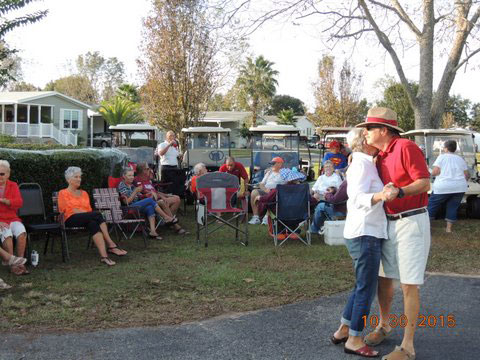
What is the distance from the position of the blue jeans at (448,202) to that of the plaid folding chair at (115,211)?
15.6 ft

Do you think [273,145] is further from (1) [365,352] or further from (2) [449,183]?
(1) [365,352]

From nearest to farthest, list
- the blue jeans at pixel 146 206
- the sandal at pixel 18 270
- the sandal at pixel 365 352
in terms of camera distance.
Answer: the sandal at pixel 365 352
the sandal at pixel 18 270
the blue jeans at pixel 146 206

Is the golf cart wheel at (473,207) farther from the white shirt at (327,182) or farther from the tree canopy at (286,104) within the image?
the tree canopy at (286,104)

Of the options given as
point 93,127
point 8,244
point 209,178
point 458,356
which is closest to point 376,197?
point 458,356

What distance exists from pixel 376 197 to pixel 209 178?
197 inches

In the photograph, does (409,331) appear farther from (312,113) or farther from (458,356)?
(312,113)

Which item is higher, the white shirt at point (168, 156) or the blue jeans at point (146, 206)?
the white shirt at point (168, 156)

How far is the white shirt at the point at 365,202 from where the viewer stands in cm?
375

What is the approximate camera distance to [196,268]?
255 inches

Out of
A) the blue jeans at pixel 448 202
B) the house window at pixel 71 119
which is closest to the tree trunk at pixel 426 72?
the blue jeans at pixel 448 202

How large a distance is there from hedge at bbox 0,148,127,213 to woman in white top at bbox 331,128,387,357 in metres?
5.39

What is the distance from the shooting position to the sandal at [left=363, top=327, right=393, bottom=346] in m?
4.07

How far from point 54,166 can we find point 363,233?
5.71 metres
